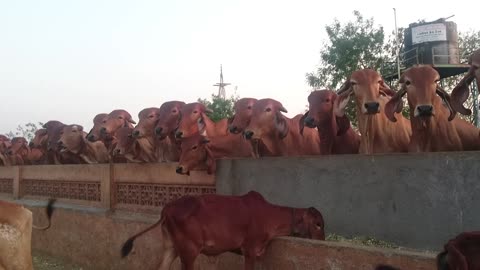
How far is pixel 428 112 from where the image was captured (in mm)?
6051

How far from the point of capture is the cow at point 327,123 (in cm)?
754

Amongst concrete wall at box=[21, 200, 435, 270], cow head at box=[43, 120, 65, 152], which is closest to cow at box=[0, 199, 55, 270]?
concrete wall at box=[21, 200, 435, 270]

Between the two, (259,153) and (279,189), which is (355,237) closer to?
(279,189)

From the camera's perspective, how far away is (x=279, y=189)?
6312 mm

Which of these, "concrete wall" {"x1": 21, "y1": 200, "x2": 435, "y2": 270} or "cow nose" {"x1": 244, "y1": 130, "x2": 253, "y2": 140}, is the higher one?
"cow nose" {"x1": 244, "y1": 130, "x2": 253, "y2": 140}

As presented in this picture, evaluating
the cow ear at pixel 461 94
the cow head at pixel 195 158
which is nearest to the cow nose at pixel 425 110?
the cow ear at pixel 461 94

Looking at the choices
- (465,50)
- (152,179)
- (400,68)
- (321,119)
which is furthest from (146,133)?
(465,50)

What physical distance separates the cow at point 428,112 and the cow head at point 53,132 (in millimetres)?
8212

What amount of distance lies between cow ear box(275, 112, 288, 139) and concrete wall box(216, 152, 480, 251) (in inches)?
61.4

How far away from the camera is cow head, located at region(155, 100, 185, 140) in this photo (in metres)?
8.78

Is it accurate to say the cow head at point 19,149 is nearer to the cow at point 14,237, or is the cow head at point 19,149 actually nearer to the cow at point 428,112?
the cow at point 14,237

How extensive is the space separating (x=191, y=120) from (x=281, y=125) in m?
1.43

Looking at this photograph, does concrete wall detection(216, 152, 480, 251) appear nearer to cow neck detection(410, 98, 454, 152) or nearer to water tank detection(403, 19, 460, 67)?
cow neck detection(410, 98, 454, 152)

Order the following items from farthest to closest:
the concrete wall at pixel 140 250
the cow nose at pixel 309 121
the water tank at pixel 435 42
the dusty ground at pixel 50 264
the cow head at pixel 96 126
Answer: the water tank at pixel 435 42
the cow head at pixel 96 126
the dusty ground at pixel 50 264
the cow nose at pixel 309 121
the concrete wall at pixel 140 250
